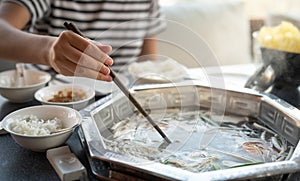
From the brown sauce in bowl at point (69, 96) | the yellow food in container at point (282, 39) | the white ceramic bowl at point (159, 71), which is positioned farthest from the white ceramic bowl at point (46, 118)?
the yellow food in container at point (282, 39)

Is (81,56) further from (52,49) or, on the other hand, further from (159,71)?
(159,71)

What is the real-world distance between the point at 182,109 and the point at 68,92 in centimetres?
32

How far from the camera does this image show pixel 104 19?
1.50m

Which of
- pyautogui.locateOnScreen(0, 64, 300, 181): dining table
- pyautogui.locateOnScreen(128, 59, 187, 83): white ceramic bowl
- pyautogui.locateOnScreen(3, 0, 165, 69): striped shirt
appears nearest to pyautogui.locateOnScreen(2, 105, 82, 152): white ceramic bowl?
pyautogui.locateOnScreen(0, 64, 300, 181): dining table

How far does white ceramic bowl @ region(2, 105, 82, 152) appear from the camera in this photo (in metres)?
0.77

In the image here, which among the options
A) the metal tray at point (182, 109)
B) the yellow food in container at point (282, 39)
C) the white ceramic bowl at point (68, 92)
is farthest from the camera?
the yellow food in container at point (282, 39)

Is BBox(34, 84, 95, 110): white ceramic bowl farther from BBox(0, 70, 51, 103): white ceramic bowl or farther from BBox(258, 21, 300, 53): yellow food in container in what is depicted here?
BBox(258, 21, 300, 53): yellow food in container

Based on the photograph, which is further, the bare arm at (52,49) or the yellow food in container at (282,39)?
the yellow food in container at (282,39)

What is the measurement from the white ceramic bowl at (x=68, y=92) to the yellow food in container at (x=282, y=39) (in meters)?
0.56

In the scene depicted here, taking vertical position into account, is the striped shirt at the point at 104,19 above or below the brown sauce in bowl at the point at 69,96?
above

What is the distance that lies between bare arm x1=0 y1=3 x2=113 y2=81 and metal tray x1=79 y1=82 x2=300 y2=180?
12 cm

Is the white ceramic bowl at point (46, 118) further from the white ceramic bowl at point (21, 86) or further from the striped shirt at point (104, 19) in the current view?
the striped shirt at point (104, 19)

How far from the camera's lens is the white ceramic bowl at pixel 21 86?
1.04 metres

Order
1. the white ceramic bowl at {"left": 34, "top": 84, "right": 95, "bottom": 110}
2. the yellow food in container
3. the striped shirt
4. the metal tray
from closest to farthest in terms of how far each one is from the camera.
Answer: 1. the metal tray
2. the white ceramic bowl at {"left": 34, "top": 84, "right": 95, "bottom": 110}
3. the yellow food in container
4. the striped shirt
